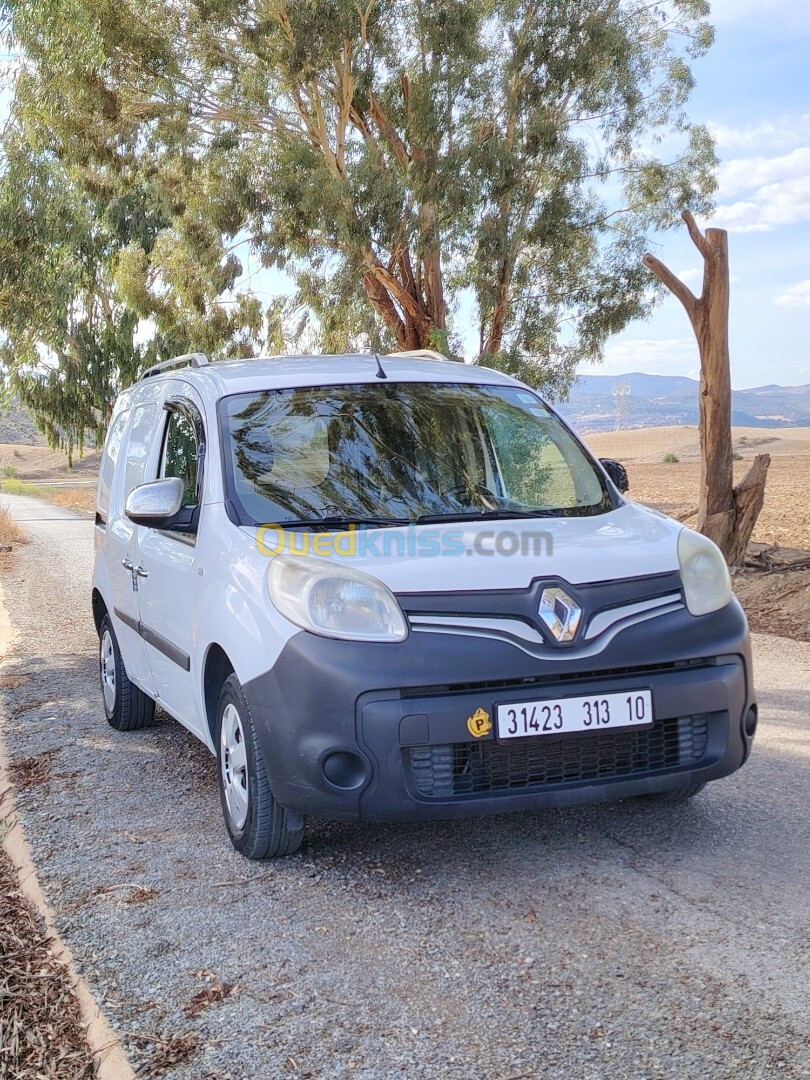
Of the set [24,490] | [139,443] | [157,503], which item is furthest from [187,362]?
[24,490]

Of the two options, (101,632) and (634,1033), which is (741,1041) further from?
(101,632)

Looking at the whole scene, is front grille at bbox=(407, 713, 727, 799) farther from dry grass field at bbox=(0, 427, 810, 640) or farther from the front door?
dry grass field at bbox=(0, 427, 810, 640)

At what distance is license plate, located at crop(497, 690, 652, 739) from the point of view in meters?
3.69

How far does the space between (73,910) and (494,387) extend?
116 inches

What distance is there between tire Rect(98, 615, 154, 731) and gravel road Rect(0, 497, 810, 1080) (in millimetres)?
893

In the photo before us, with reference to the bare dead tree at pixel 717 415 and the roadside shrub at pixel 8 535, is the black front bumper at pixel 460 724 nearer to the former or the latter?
the bare dead tree at pixel 717 415

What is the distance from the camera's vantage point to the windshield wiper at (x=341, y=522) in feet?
14.0

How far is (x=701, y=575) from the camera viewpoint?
414 cm

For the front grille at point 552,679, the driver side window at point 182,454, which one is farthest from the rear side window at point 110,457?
the front grille at point 552,679

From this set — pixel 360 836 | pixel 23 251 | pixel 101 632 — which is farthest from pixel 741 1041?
pixel 23 251

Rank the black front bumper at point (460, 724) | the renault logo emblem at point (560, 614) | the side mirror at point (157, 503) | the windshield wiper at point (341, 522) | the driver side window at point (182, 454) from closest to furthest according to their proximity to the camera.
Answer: the black front bumper at point (460, 724), the renault logo emblem at point (560, 614), the windshield wiper at point (341, 522), the side mirror at point (157, 503), the driver side window at point (182, 454)

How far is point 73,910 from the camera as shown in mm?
3871

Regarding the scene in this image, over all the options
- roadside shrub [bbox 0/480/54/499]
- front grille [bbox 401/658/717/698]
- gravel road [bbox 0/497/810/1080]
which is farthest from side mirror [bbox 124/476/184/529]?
roadside shrub [bbox 0/480/54/499]

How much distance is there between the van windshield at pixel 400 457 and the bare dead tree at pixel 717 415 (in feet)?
23.2
